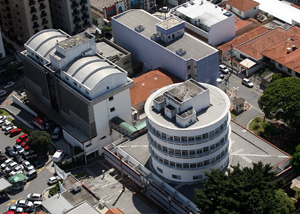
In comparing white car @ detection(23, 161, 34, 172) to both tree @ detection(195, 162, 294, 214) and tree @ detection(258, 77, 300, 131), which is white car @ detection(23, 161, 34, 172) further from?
tree @ detection(258, 77, 300, 131)

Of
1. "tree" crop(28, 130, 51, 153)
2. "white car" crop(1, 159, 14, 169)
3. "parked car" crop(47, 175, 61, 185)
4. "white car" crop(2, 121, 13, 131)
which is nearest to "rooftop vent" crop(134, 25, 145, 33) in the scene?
"tree" crop(28, 130, 51, 153)

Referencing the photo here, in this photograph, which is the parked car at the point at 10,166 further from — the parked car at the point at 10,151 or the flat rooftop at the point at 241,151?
the flat rooftop at the point at 241,151

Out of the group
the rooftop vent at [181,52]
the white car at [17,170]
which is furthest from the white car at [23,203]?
the rooftop vent at [181,52]

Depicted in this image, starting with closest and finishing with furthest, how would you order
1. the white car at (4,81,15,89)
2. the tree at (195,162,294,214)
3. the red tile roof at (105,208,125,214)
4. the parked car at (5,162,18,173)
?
1. the tree at (195,162,294,214)
2. the red tile roof at (105,208,125,214)
3. the parked car at (5,162,18,173)
4. the white car at (4,81,15,89)

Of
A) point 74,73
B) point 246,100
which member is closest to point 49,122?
point 74,73

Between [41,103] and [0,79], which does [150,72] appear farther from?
[0,79]

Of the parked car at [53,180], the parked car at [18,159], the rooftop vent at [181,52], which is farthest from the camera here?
the rooftop vent at [181,52]

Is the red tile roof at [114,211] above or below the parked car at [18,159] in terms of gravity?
above

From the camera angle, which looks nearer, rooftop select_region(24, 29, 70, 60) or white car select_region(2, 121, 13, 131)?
rooftop select_region(24, 29, 70, 60)
